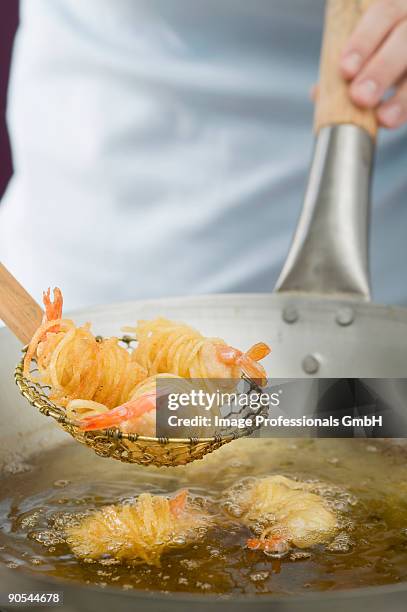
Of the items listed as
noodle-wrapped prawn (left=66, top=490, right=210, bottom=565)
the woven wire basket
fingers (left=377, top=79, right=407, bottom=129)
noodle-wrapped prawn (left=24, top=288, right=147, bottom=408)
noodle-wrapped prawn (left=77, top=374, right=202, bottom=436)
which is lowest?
noodle-wrapped prawn (left=66, top=490, right=210, bottom=565)

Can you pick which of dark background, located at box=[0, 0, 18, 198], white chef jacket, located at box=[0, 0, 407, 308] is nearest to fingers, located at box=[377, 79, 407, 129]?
white chef jacket, located at box=[0, 0, 407, 308]

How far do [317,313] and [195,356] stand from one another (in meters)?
0.41

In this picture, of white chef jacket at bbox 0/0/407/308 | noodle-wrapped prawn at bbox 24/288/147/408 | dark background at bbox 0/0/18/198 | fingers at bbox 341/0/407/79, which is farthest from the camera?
dark background at bbox 0/0/18/198

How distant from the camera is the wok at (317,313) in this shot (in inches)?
51.0

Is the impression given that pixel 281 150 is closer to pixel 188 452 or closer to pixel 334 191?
pixel 334 191

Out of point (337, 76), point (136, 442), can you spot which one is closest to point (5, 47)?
point (337, 76)

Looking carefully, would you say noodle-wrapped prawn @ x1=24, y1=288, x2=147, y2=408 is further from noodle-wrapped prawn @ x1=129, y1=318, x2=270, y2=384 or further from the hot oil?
the hot oil

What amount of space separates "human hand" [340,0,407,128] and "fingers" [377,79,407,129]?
0.03 meters

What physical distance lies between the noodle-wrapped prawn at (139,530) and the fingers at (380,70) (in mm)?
731

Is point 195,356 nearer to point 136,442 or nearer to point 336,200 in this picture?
point 136,442

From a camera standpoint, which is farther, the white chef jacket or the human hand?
the white chef jacket

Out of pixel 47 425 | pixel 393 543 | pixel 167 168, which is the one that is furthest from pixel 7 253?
pixel 393 543

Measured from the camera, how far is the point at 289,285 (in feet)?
4.37

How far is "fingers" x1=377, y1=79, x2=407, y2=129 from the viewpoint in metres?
1.43
